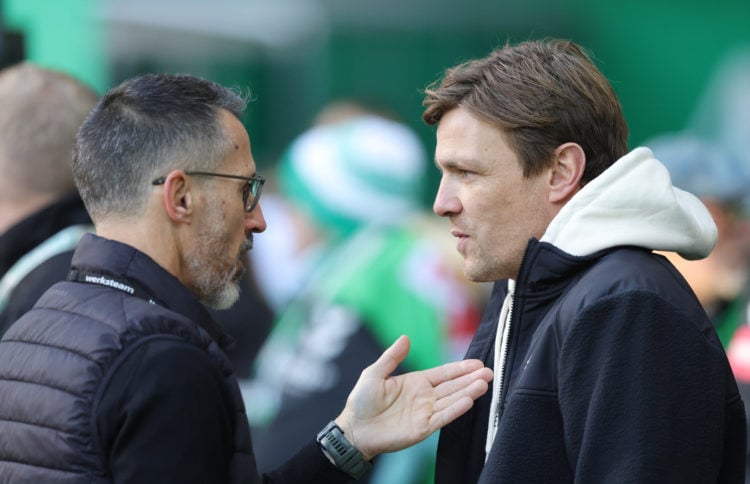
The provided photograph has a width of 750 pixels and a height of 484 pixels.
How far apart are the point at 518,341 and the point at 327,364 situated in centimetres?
174

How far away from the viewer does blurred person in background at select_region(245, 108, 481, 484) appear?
4320 millimetres

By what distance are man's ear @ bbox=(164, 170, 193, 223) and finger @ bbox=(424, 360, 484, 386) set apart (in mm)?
684

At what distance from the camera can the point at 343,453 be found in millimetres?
2990

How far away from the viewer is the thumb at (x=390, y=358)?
9.74 ft

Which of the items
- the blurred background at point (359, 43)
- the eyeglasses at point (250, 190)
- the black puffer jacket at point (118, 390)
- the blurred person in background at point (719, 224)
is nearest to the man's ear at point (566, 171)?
the eyeglasses at point (250, 190)

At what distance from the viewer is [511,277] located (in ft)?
9.15

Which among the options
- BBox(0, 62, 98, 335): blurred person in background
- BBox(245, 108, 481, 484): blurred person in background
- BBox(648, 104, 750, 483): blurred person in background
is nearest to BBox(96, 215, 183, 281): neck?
BBox(0, 62, 98, 335): blurred person in background

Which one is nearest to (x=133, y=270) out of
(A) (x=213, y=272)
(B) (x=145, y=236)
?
(B) (x=145, y=236)

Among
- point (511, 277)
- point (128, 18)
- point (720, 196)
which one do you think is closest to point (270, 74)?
point (128, 18)

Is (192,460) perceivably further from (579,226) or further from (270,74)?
(270,74)

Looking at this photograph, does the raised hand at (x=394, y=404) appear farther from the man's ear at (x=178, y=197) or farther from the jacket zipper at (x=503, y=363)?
the man's ear at (x=178, y=197)

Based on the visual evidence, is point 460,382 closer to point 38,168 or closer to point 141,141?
point 141,141

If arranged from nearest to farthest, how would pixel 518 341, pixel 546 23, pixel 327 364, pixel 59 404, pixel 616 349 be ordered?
pixel 616 349 → pixel 59 404 → pixel 518 341 → pixel 327 364 → pixel 546 23

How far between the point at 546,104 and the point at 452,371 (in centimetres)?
66
